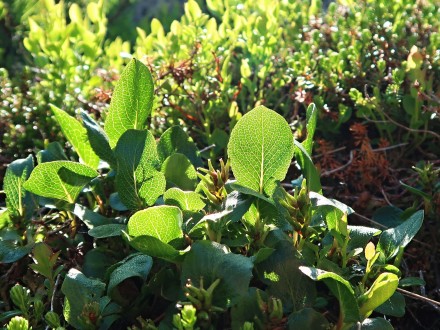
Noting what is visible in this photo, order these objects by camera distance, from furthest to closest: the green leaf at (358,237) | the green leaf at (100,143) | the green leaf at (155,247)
A: the green leaf at (100,143) → the green leaf at (358,237) → the green leaf at (155,247)

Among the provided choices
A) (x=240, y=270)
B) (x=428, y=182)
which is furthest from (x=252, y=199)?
(x=428, y=182)

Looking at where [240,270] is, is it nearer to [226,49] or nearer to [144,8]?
[226,49]

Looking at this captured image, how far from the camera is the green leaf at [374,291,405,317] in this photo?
53.5 inches

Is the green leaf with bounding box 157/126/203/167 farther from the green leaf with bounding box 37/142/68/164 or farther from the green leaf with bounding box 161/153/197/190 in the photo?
the green leaf with bounding box 37/142/68/164

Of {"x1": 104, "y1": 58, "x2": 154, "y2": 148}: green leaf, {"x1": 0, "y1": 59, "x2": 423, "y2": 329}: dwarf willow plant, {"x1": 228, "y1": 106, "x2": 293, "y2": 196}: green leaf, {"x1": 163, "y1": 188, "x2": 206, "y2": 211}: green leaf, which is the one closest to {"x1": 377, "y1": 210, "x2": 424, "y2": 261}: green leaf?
{"x1": 0, "y1": 59, "x2": 423, "y2": 329}: dwarf willow plant

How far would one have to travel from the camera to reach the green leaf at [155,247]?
1.31 meters

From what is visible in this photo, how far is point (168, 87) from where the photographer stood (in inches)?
85.4

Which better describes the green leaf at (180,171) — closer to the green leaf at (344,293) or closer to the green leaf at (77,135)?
the green leaf at (77,135)

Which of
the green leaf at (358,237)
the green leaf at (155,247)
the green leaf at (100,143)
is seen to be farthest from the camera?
the green leaf at (100,143)

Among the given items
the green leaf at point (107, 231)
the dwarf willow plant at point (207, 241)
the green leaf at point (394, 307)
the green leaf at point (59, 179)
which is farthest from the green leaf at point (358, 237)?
the green leaf at point (59, 179)

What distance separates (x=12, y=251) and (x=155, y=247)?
391 millimetres

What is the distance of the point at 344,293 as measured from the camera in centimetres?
125

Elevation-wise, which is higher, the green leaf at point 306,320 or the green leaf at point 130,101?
the green leaf at point 130,101

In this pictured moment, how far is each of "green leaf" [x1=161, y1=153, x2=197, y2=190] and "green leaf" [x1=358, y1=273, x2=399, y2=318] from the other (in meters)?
0.53
